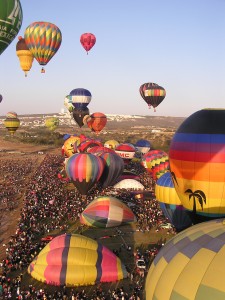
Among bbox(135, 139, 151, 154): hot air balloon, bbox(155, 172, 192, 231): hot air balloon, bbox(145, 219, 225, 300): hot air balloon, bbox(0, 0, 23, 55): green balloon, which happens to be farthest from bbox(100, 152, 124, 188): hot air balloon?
bbox(145, 219, 225, 300): hot air balloon

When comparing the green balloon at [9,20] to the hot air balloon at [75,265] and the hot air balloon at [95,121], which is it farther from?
the hot air balloon at [95,121]

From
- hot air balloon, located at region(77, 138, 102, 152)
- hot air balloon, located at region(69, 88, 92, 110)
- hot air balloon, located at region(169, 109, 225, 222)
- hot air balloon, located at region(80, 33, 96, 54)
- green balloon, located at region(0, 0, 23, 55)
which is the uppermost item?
hot air balloon, located at region(80, 33, 96, 54)

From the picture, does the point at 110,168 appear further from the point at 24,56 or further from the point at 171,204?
the point at 24,56

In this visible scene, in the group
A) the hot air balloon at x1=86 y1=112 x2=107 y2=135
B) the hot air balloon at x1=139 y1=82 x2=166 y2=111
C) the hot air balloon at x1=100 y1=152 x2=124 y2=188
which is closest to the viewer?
the hot air balloon at x1=100 y1=152 x2=124 y2=188

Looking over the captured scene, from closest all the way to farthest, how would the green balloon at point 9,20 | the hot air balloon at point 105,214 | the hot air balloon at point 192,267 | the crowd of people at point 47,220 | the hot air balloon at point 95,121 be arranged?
the hot air balloon at point 192,267 < the crowd of people at point 47,220 < the hot air balloon at point 105,214 < the green balloon at point 9,20 < the hot air balloon at point 95,121

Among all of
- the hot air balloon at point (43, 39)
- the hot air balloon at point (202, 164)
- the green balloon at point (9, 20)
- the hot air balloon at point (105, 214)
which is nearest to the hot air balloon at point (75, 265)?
the hot air balloon at point (202, 164)

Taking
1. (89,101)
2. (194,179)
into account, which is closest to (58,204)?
(194,179)

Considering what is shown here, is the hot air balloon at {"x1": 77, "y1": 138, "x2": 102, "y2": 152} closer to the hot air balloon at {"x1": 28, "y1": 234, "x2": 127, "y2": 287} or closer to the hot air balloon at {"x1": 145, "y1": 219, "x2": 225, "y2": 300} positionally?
the hot air balloon at {"x1": 28, "y1": 234, "x2": 127, "y2": 287}
